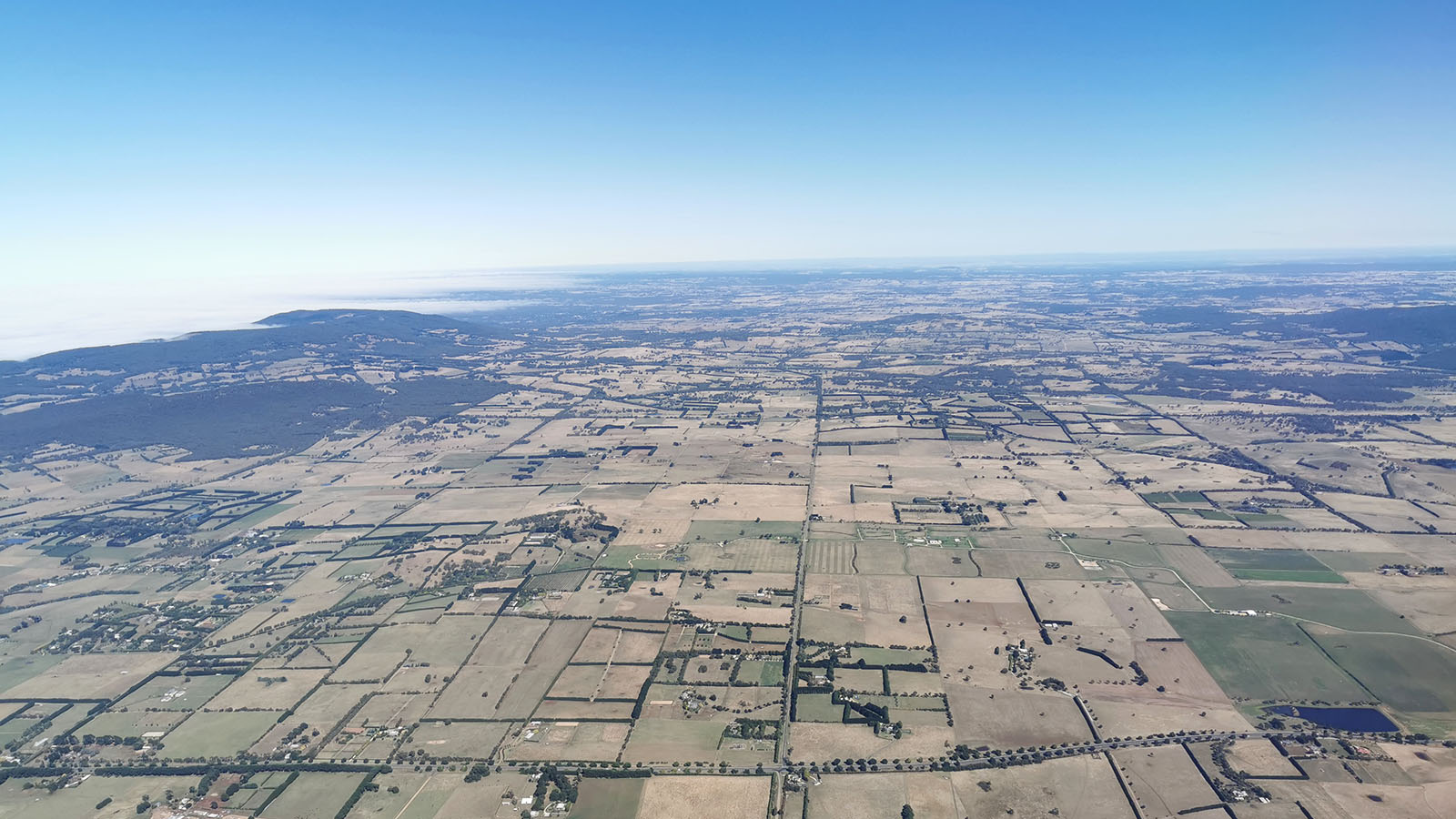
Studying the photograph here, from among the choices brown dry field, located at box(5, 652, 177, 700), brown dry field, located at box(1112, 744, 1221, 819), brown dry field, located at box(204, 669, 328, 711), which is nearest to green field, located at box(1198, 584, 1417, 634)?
brown dry field, located at box(1112, 744, 1221, 819)

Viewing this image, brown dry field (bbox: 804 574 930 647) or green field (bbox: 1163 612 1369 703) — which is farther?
brown dry field (bbox: 804 574 930 647)

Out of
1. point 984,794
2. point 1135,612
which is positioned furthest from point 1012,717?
point 1135,612

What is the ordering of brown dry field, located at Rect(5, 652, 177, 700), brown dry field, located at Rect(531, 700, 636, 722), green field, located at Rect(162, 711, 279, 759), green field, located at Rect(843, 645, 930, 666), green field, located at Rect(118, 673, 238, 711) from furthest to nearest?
green field, located at Rect(843, 645, 930, 666) → brown dry field, located at Rect(5, 652, 177, 700) → green field, located at Rect(118, 673, 238, 711) → brown dry field, located at Rect(531, 700, 636, 722) → green field, located at Rect(162, 711, 279, 759)

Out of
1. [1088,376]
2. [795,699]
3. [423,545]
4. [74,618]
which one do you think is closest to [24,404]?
[74,618]

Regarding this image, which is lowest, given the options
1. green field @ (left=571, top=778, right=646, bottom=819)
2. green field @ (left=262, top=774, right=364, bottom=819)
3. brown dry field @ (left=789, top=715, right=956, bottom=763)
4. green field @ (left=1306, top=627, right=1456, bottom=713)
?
green field @ (left=262, top=774, right=364, bottom=819)

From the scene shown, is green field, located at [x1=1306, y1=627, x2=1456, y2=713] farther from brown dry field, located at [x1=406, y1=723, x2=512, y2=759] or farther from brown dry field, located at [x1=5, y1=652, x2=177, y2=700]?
brown dry field, located at [x1=5, y1=652, x2=177, y2=700]
